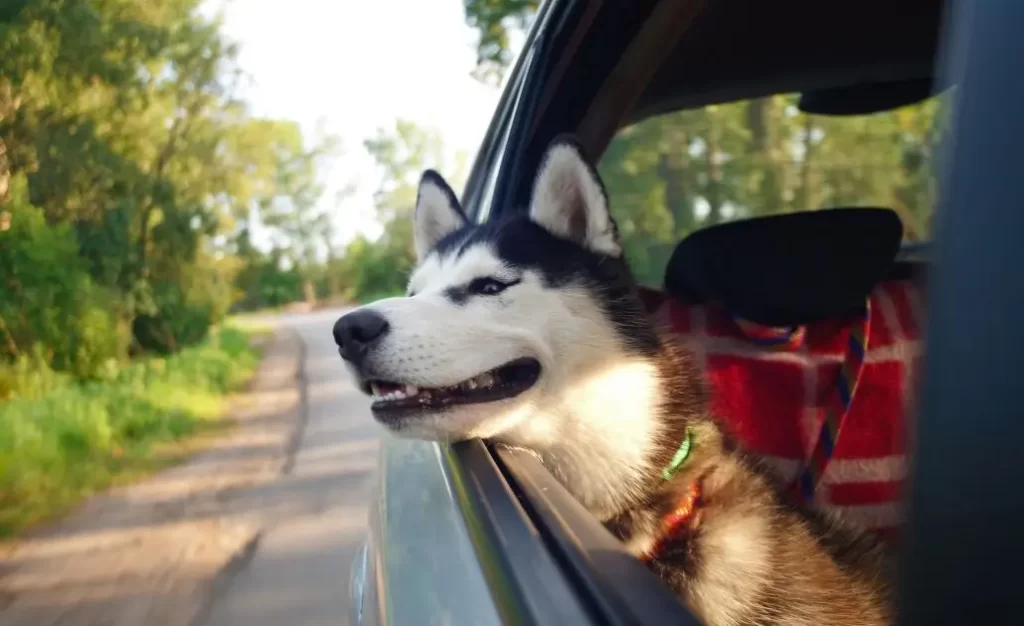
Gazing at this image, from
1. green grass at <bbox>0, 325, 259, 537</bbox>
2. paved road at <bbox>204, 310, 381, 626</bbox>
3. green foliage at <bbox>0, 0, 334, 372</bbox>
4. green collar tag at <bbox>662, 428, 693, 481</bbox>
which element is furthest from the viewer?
green foliage at <bbox>0, 0, 334, 372</bbox>

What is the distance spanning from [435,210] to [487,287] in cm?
60

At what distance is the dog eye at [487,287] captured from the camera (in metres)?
1.86

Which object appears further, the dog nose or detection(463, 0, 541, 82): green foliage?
detection(463, 0, 541, 82): green foliage

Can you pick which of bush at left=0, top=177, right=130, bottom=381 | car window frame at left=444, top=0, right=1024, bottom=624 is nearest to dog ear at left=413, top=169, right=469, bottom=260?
car window frame at left=444, top=0, right=1024, bottom=624

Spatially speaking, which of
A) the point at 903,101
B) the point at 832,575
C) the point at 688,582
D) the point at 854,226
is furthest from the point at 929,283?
the point at 903,101

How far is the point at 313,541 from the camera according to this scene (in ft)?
17.3

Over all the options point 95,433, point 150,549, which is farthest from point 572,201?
point 95,433

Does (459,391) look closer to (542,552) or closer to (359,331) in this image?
(359,331)

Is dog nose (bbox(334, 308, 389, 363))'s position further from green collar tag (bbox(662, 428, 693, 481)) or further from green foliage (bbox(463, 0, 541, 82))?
green foliage (bbox(463, 0, 541, 82))

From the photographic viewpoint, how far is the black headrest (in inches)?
89.0

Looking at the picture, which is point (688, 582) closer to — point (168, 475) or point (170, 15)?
point (168, 475)

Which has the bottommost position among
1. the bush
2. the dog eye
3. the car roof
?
the bush

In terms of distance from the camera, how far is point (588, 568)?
1.02m

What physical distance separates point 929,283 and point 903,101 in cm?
293
